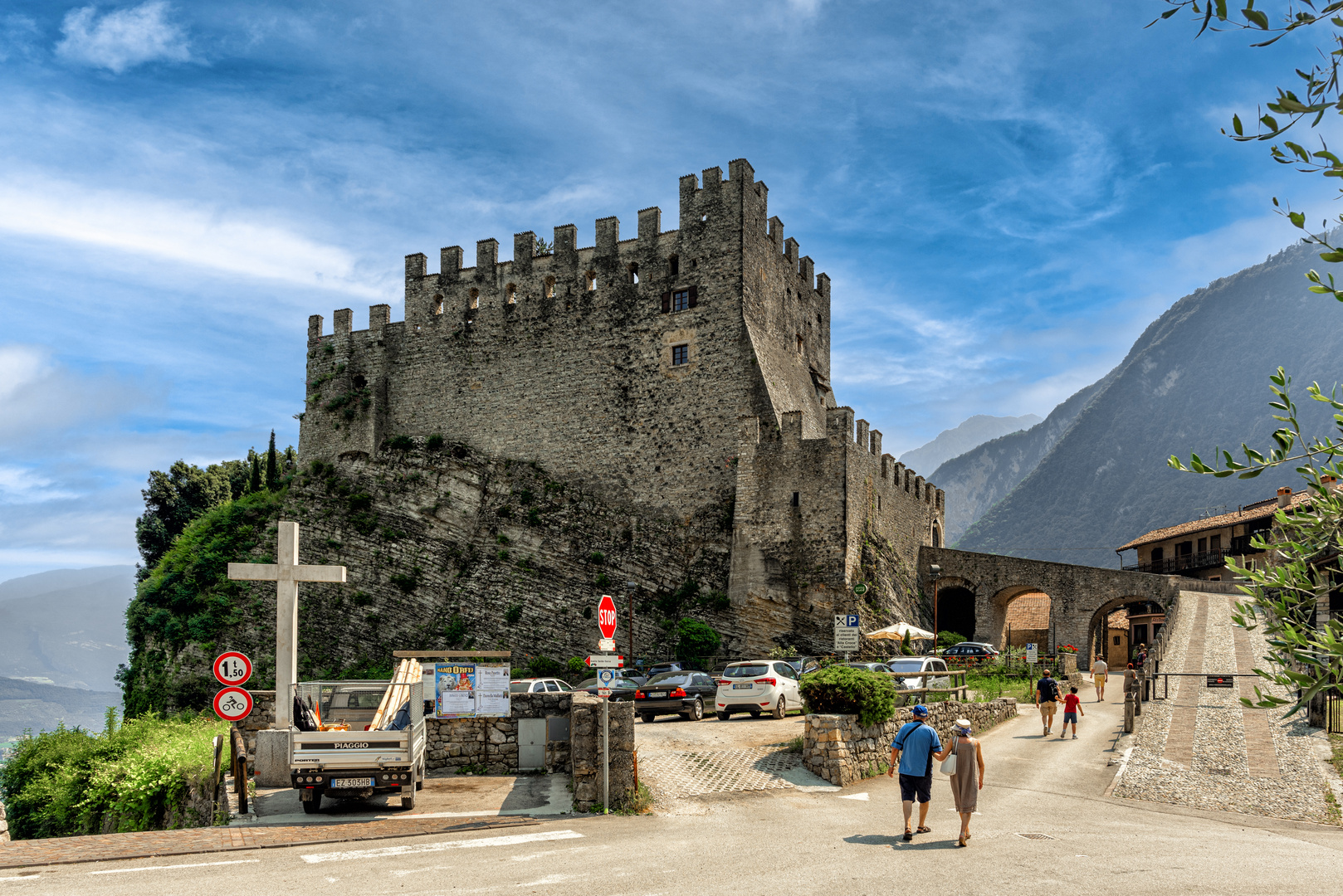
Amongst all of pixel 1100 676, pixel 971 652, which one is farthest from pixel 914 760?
pixel 971 652

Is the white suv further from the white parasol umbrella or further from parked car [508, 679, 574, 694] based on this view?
the white parasol umbrella

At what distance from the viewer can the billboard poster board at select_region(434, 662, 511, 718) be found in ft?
51.3

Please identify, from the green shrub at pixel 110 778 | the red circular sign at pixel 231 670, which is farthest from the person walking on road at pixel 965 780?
the green shrub at pixel 110 778

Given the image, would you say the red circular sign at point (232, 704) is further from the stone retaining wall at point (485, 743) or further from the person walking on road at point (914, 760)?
the person walking on road at point (914, 760)

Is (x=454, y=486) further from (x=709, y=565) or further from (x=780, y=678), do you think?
(x=780, y=678)

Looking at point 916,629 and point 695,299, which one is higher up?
point 695,299

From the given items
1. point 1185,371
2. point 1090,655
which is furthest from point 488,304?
point 1185,371

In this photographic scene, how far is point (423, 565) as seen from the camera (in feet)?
125

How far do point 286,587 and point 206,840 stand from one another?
5.01 meters

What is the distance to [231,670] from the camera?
528 inches

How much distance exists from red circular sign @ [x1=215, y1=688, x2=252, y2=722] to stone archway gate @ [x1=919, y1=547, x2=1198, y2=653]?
31045 millimetres

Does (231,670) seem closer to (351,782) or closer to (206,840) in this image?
(351,782)

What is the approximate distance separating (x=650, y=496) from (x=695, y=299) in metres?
7.93

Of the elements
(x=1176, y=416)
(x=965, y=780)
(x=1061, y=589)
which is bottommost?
(x=965, y=780)
